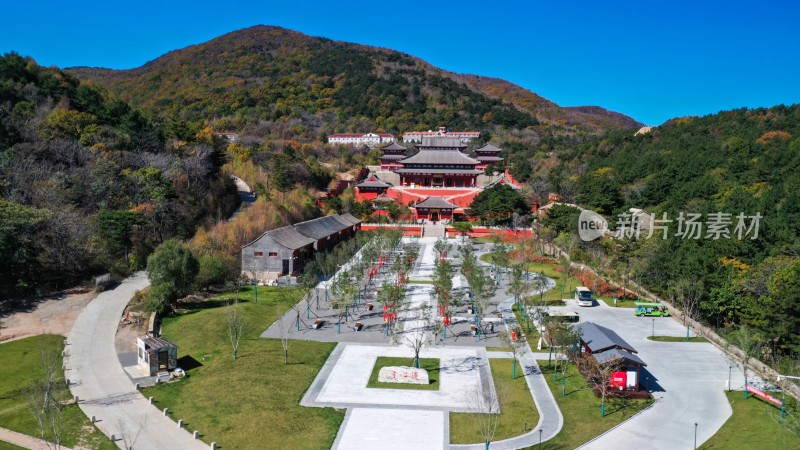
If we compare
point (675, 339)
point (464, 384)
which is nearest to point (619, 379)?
point (464, 384)

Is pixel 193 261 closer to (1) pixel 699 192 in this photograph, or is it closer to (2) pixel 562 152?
(1) pixel 699 192

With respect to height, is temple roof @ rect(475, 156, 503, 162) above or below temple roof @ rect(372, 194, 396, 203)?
above

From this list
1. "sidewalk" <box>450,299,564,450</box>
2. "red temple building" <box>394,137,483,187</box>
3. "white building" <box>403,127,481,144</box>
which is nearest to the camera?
"sidewalk" <box>450,299,564,450</box>

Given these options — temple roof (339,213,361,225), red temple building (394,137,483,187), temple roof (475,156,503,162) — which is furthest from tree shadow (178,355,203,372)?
temple roof (475,156,503,162)

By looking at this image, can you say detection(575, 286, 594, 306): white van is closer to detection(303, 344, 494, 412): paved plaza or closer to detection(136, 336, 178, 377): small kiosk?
detection(303, 344, 494, 412): paved plaza

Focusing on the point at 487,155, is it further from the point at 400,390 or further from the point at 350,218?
the point at 400,390

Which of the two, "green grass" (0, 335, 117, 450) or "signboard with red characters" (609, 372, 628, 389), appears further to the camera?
"signboard with red characters" (609, 372, 628, 389)
